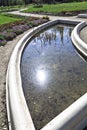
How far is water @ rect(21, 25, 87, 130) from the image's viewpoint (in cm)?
829

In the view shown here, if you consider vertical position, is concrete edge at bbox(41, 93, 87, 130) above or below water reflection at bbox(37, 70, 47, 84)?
above

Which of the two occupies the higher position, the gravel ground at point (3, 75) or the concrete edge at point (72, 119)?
the concrete edge at point (72, 119)

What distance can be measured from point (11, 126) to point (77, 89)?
377cm

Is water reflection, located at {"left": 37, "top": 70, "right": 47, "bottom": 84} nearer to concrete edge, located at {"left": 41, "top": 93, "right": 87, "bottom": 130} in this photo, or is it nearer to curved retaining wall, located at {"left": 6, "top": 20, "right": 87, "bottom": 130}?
curved retaining wall, located at {"left": 6, "top": 20, "right": 87, "bottom": 130}

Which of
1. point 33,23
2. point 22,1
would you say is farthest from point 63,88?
Result: point 22,1

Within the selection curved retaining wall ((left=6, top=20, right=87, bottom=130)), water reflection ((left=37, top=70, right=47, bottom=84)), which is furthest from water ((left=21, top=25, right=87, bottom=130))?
curved retaining wall ((left=6, top=20, right=87, bottom=130))

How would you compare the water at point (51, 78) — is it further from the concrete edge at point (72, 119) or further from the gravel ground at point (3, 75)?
the concrete edge at point (72, 119)

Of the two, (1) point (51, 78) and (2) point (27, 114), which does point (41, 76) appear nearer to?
(1) point (51, 78)

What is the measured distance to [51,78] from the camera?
10.8 meters

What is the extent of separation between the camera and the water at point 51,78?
829 cm

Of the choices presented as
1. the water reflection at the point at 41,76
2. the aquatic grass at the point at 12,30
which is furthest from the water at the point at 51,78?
the aquatic grass at the point at 12,30

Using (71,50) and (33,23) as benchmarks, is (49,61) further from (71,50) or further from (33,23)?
(33,23)

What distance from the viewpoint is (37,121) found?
24.6 feet

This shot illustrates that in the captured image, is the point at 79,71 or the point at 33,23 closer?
the point at 79,71
